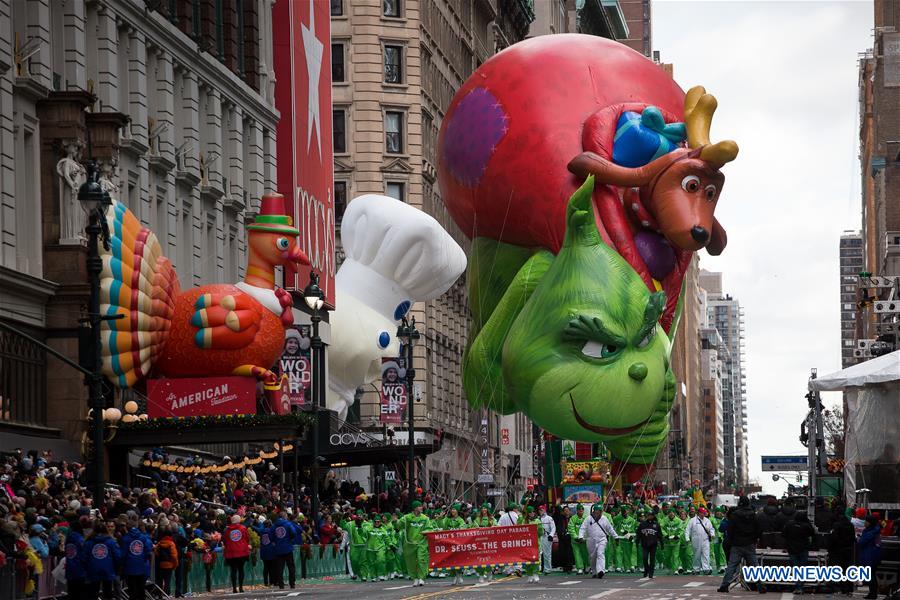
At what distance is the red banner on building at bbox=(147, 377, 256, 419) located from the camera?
123 ft

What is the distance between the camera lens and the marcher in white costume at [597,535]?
111 ft

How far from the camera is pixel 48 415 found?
1351 inches

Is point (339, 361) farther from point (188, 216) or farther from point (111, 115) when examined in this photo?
point (111, 115)

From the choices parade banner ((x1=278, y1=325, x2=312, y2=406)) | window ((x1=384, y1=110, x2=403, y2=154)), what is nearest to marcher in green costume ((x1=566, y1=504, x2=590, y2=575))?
parade banner ((x1=278, y1=325, x2=312, y2=406))

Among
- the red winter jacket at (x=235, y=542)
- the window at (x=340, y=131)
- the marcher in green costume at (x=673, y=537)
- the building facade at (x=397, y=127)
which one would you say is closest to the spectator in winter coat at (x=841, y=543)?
the marcher in green costume at (x=673, y=537)

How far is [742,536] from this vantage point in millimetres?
26219

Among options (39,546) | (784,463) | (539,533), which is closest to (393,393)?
(784,463)

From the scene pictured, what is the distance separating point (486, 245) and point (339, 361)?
713 inches

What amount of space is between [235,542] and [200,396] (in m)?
7.69

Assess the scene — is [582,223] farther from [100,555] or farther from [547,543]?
[100,555]

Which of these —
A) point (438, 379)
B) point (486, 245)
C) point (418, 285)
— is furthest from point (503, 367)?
point (438, 379)

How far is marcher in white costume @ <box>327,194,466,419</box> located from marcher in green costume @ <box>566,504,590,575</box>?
1811 cm

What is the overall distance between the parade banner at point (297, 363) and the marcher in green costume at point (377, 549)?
12075 millimetres

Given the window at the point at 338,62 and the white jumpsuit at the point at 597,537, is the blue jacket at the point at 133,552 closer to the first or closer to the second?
the white jumpsuit at the point at 597,537
